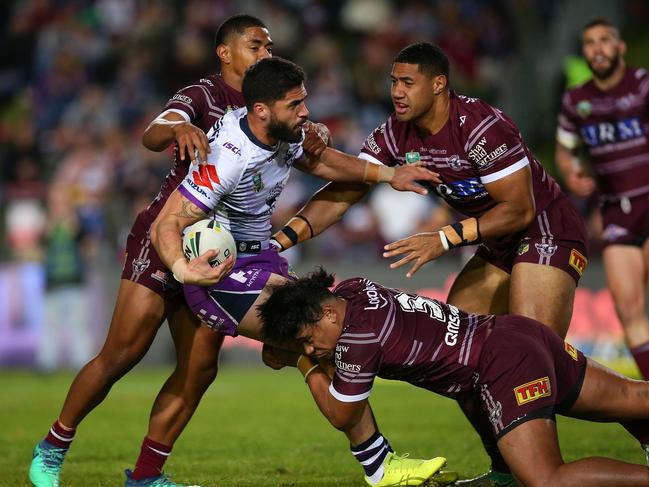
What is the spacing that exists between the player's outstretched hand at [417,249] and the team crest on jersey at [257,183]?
879 mm

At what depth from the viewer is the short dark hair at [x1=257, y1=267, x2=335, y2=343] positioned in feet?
21.0

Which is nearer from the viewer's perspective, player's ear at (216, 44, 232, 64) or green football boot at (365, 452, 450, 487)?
green football boot at (365, 452, 450, 487)

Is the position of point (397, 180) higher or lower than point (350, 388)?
higher

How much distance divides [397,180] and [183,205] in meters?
1.78

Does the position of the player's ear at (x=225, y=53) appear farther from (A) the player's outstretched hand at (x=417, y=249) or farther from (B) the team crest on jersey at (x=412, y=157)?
(A) the player's outstretched hand at (x=417, y=249)

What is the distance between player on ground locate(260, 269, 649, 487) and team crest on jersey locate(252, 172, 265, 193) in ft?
2.53

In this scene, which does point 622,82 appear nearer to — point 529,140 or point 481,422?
point 481,422

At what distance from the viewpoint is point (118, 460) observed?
8.93m

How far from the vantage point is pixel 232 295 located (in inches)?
274

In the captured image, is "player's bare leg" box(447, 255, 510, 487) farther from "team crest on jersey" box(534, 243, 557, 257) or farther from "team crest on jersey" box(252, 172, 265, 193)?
"team crest on jersey" box(252, 172, 265, 193)

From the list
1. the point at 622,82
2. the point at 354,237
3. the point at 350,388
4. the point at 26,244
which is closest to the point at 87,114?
the point at 26,244

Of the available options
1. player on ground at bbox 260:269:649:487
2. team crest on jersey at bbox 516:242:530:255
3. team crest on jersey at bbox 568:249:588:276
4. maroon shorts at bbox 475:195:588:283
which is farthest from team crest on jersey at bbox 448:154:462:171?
player on ground at bbox 260:269:649:487

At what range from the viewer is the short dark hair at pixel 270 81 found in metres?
6.84

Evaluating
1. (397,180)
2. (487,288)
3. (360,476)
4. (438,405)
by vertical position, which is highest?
(397,180)
